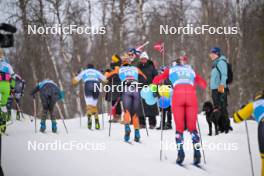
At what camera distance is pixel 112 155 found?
9.52 metres

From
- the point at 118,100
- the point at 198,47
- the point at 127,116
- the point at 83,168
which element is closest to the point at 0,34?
the point at 83,168

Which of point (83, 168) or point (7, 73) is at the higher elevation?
point (7, 73)

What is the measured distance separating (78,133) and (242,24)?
16000mm

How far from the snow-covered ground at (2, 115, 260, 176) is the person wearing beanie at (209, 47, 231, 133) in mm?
455

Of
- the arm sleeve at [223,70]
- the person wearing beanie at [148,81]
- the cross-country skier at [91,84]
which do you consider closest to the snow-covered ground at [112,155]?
the person wearing beanie at [148,81]

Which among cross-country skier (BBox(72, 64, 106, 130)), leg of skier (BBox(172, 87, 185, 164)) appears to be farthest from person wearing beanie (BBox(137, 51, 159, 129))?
leg of skier (BBox(172, 87, 185, 164))

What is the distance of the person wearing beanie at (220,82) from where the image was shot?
1244 centimetres

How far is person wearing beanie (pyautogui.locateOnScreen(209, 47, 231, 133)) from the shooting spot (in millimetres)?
12440

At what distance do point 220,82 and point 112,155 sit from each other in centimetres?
446

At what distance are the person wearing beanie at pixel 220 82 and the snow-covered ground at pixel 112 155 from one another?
0.46 metres

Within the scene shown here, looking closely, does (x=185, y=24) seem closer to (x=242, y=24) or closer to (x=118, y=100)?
(x=242, y=24)

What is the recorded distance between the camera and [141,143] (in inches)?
434

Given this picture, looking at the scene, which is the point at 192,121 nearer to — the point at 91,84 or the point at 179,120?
the point at 179,120

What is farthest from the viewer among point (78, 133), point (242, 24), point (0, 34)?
point (242, 24)
